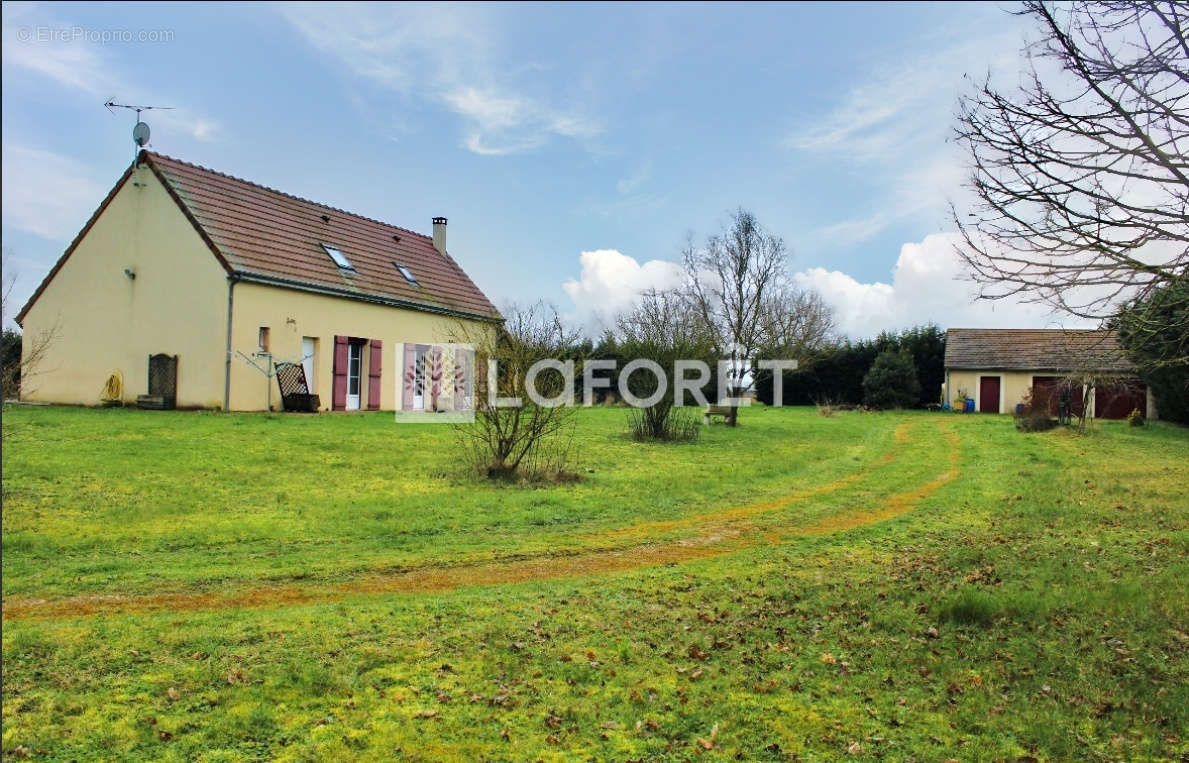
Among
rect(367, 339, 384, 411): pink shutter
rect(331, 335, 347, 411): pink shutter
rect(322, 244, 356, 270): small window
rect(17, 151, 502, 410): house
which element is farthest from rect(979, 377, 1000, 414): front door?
rect(331, 335, 347, 411): pink shutter

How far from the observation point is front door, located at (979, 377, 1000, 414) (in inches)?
1465

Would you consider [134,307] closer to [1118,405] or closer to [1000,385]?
[1000,385]

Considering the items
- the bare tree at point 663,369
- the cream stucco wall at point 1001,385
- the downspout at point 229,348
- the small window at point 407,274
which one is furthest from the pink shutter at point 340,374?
the cream stucco wall at point 1001,385

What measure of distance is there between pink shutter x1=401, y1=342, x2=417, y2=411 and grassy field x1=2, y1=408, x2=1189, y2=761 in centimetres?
1254

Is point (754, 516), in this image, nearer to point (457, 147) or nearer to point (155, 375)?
point (457, 147)

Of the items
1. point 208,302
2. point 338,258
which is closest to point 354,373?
point 338,258

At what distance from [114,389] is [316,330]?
5320mm

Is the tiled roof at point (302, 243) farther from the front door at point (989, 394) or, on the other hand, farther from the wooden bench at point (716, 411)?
the front door at point (989, 394)

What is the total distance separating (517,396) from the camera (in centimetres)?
1295

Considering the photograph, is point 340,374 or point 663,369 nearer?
point 663,369

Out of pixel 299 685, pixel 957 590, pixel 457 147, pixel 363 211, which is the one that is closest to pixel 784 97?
pixel 957 590

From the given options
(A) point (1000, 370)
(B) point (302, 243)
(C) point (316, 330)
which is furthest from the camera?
(A) point (1000, 370)

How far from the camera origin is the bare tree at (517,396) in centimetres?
1292

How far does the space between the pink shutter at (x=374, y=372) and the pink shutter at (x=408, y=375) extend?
1.26m
